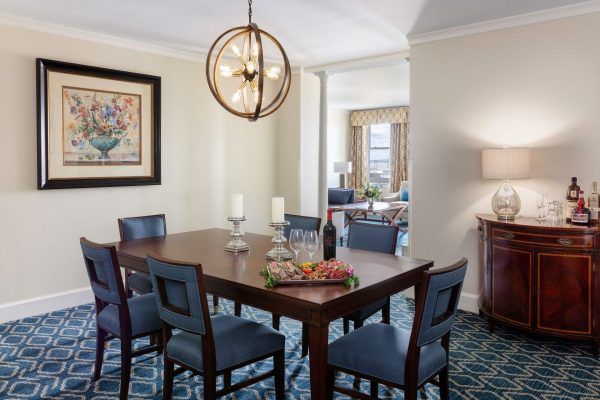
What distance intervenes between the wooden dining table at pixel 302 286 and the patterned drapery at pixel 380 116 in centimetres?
806

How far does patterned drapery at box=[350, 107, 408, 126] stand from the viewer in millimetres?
10812

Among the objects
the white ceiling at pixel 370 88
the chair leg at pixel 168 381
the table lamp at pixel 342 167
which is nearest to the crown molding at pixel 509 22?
the white ceiling at pixel 370 88

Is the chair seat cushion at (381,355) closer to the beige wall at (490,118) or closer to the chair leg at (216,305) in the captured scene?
the chair leg at (216,305)

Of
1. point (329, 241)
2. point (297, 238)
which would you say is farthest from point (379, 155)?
point (297, 238)

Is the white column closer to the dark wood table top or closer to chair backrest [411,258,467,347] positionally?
the dark wood table top

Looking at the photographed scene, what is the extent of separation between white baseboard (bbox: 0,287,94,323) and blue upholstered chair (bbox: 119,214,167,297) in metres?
0.93

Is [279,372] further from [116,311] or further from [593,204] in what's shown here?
[593,204]

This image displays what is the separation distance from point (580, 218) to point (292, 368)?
89.0 inches

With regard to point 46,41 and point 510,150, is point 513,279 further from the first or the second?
point 46,41

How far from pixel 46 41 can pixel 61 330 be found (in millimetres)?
2445

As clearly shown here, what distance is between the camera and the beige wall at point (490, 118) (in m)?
3.64

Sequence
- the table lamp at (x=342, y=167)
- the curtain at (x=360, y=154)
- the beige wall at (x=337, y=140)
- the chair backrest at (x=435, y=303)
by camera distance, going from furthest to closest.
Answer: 1. the curtain at (x=360, y=154)
2. the beige wall at (x=337, y=140)
3. the table lamp at (x=342, y=167)
4. the chair backrest at (x=435, y=303)

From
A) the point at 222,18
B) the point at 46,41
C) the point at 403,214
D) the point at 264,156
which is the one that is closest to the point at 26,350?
the point at 46,41

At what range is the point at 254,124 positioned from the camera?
5.77 metres
